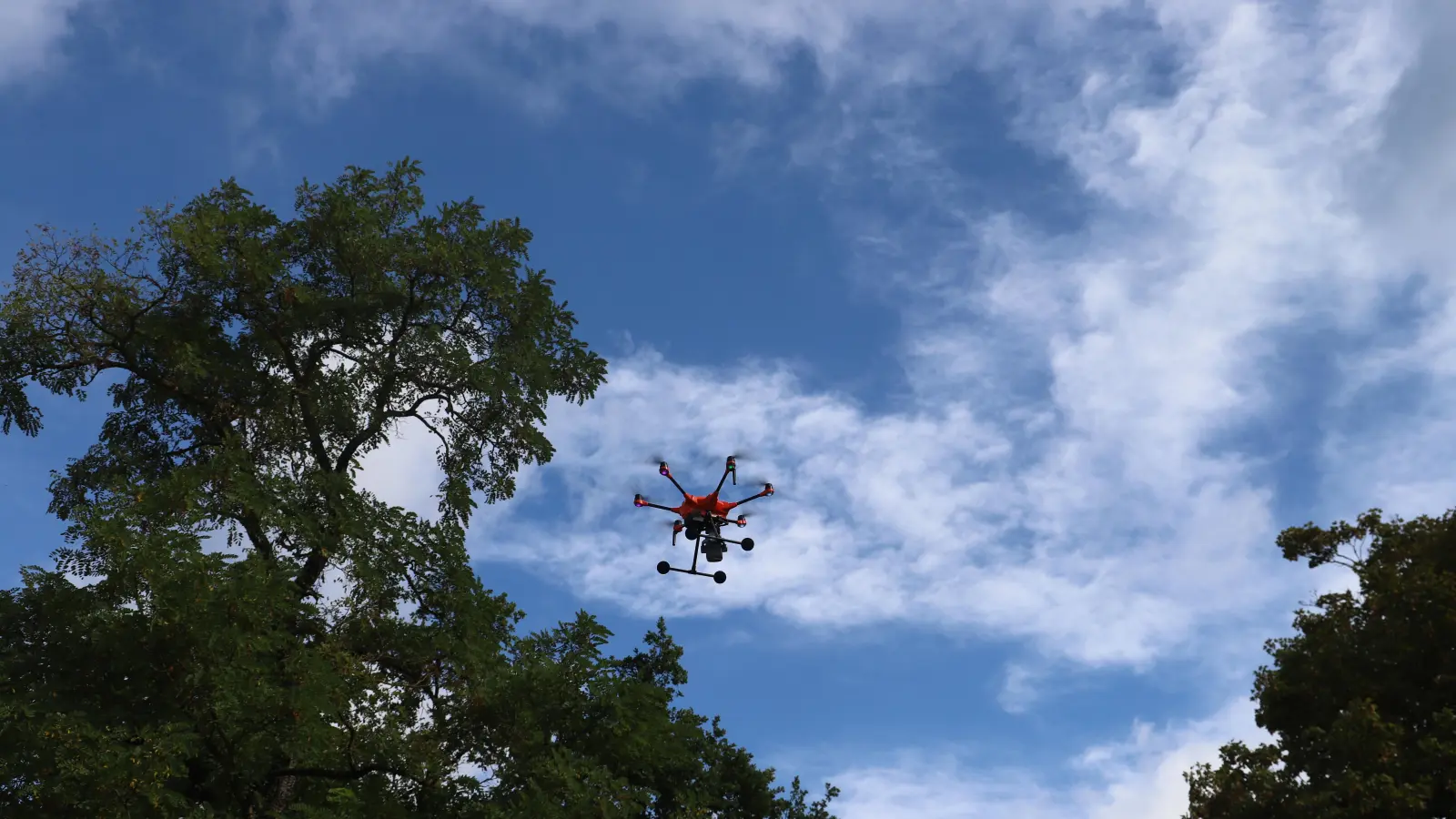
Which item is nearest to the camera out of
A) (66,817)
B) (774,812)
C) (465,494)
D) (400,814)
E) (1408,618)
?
(66,817)

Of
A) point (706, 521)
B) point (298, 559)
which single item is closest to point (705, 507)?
point (706, 521)

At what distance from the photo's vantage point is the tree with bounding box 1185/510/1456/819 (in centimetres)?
1952

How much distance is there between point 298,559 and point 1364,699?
1889 centimetres

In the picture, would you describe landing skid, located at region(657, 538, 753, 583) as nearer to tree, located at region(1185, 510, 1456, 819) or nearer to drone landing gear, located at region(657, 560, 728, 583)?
drone landing gear, located at region(657, 560, 728, 583)

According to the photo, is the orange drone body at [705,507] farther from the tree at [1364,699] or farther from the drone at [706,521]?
the tree at [1364,699]

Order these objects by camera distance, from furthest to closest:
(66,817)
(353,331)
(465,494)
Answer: (465,494)
(353,331)
(66,817)

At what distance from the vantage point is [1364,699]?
20.9 m

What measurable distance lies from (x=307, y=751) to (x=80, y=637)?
390 centimetres

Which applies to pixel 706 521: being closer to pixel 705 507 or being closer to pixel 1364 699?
pixel 705 507

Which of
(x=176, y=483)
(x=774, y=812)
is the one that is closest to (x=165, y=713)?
(x=176, y=483)

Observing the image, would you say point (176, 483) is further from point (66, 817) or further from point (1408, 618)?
point (1408, 618)

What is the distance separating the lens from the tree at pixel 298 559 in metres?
17.4

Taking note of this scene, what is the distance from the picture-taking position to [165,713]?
17859 mm

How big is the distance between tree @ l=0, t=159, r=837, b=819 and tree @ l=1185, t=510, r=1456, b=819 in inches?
416
